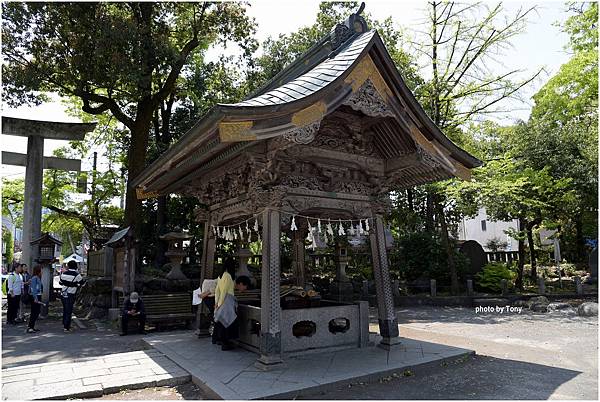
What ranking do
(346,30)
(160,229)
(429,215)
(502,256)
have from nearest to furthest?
(346,30) → (160,229) → (429,215) → (502,256)

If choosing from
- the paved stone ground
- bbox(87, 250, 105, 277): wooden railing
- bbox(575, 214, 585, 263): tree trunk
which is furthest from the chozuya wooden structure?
bbox(575, 214, 585, 263): tree trunk

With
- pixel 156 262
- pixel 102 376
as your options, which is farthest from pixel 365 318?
pixel 156 262

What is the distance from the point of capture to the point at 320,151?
7.05 metres

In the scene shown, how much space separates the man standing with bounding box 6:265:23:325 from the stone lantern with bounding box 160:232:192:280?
14.0 ft

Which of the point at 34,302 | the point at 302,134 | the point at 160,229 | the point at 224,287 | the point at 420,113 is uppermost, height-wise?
the point at 420,113

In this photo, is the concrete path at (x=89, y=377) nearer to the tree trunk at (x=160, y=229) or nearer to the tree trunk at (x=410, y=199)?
the tree trunk at (x=160, y=229)

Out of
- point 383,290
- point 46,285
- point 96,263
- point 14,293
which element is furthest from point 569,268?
point 14,293

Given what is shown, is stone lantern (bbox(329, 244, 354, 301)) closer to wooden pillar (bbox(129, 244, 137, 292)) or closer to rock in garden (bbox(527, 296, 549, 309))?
rock in garden (bbox(527, 296, 549, 309))

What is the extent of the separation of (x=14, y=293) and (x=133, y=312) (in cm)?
452

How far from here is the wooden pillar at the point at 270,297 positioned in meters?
6.12

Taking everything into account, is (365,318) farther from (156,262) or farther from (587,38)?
(587,38)

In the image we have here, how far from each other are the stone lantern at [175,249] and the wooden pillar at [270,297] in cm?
775

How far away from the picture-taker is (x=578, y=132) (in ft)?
66.5

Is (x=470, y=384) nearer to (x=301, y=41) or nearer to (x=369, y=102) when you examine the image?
(x=369, y=102)
